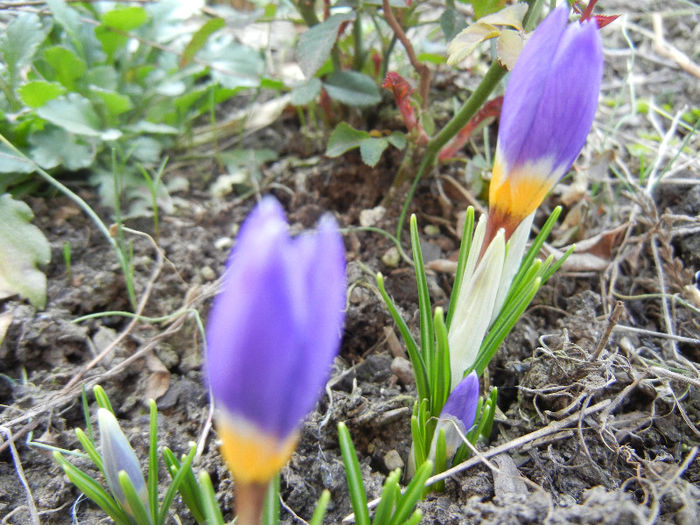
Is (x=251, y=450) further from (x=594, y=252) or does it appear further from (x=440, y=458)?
(x=594, y=252)

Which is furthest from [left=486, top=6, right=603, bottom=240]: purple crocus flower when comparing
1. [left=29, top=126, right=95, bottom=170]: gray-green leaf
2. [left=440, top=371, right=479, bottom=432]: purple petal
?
[left=29, top=126, right=95, bottom=170]: gray-green leaf

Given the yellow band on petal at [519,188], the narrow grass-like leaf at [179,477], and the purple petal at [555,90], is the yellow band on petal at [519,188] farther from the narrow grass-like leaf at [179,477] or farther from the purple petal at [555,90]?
the narrow grass-like leaf at [179,477]

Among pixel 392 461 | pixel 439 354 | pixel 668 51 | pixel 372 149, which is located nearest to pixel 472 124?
pixel 372 149

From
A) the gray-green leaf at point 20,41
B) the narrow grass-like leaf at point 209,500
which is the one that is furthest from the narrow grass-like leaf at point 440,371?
the gray-green leaf at point 20,41

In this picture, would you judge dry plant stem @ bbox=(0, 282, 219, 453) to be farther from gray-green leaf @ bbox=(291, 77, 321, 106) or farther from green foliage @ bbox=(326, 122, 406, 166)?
gray-green leaf @ bbox=(291, 77, 321, 106)

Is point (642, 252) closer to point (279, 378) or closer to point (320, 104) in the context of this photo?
point (320, 104)
